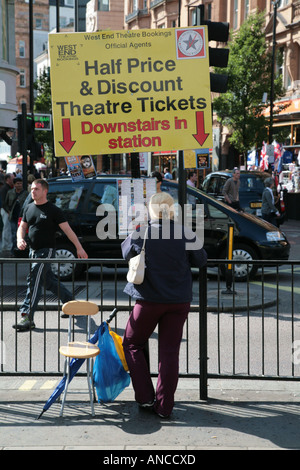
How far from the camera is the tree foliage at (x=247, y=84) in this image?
108 ft

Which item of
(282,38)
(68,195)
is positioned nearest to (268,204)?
(68,195)

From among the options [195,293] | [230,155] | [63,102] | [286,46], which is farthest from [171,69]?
[230,155]

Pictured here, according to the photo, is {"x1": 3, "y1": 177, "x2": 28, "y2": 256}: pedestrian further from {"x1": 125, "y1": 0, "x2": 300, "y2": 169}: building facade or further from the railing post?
{"x1": 125, "y1": 0, "x2": 300, "y2": 169}: building facade

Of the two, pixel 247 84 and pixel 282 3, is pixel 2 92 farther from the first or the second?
pixel 282 3

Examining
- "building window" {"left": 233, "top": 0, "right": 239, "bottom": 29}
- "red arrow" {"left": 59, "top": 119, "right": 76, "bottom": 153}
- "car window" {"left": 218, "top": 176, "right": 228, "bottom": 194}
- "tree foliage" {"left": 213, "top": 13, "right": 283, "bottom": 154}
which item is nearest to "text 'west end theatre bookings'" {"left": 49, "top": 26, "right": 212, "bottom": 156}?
"red arrow" {"left": 59, "top": 119, "right": 76, "bottom": 153}

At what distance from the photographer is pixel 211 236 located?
11891 mm

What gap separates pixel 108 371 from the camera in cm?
529

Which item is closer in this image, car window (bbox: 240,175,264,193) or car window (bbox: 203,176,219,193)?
car window (bbox: 240,175,264,193)

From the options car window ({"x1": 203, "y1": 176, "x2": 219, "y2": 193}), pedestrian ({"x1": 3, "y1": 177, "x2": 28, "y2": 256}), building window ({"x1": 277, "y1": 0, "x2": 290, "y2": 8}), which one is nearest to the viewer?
pedestrian ({"x1": 3, "y1": 177, "x2": 28, "y2": 256})

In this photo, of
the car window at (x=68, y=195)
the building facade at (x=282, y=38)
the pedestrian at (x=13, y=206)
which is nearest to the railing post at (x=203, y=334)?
the car window at (x=68, y=195)

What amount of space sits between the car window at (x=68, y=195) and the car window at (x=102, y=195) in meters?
0.18

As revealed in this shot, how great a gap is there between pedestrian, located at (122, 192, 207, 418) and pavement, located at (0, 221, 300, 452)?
25 centimetres

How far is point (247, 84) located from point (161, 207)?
29403 millimetres

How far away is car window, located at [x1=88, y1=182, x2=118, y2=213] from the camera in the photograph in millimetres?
11828
